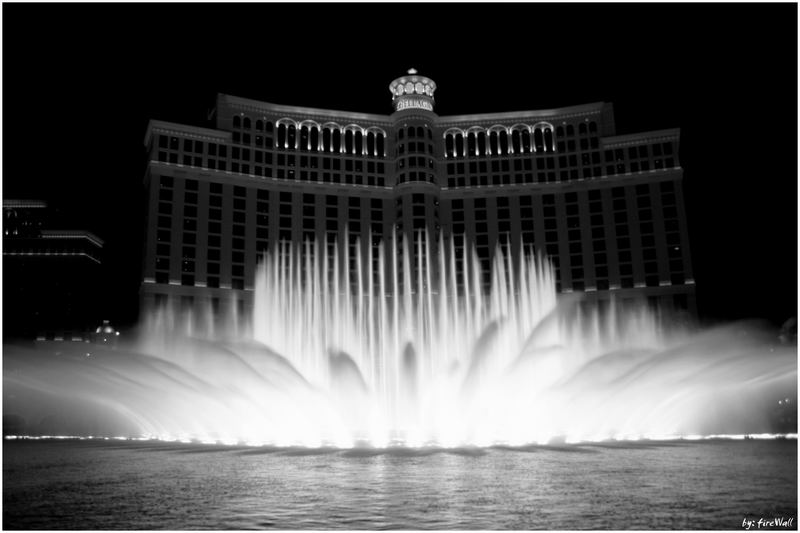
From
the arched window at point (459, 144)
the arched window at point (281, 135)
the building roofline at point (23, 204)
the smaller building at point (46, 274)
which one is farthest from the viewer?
the building roofline at point (23, 204)

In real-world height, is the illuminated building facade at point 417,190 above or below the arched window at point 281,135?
below

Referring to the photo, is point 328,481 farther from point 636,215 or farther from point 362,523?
point 636,215

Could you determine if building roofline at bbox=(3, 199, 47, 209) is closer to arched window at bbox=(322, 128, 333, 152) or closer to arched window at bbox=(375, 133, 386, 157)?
arched window at bbox=(322, 128, 333, 152)

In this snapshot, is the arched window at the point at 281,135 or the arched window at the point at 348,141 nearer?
the arched window at the point at 281,135

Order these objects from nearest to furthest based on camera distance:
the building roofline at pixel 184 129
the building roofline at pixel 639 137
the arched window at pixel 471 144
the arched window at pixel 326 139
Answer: the building roofline at pixel 184 129, the building roofline at pixel 639 137, the arched window at pixel 326 139, the arched window at pixel 471 144

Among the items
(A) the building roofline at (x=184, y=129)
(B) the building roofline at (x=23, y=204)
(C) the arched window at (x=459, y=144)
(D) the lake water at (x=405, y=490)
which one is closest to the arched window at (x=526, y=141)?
(C) the arched window at (x=459, y=144)

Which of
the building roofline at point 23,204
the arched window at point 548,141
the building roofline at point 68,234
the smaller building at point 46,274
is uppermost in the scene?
the building roofline at point 23,204

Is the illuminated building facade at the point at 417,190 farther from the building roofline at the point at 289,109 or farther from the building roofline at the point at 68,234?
the building roofline at the point at 68,234
